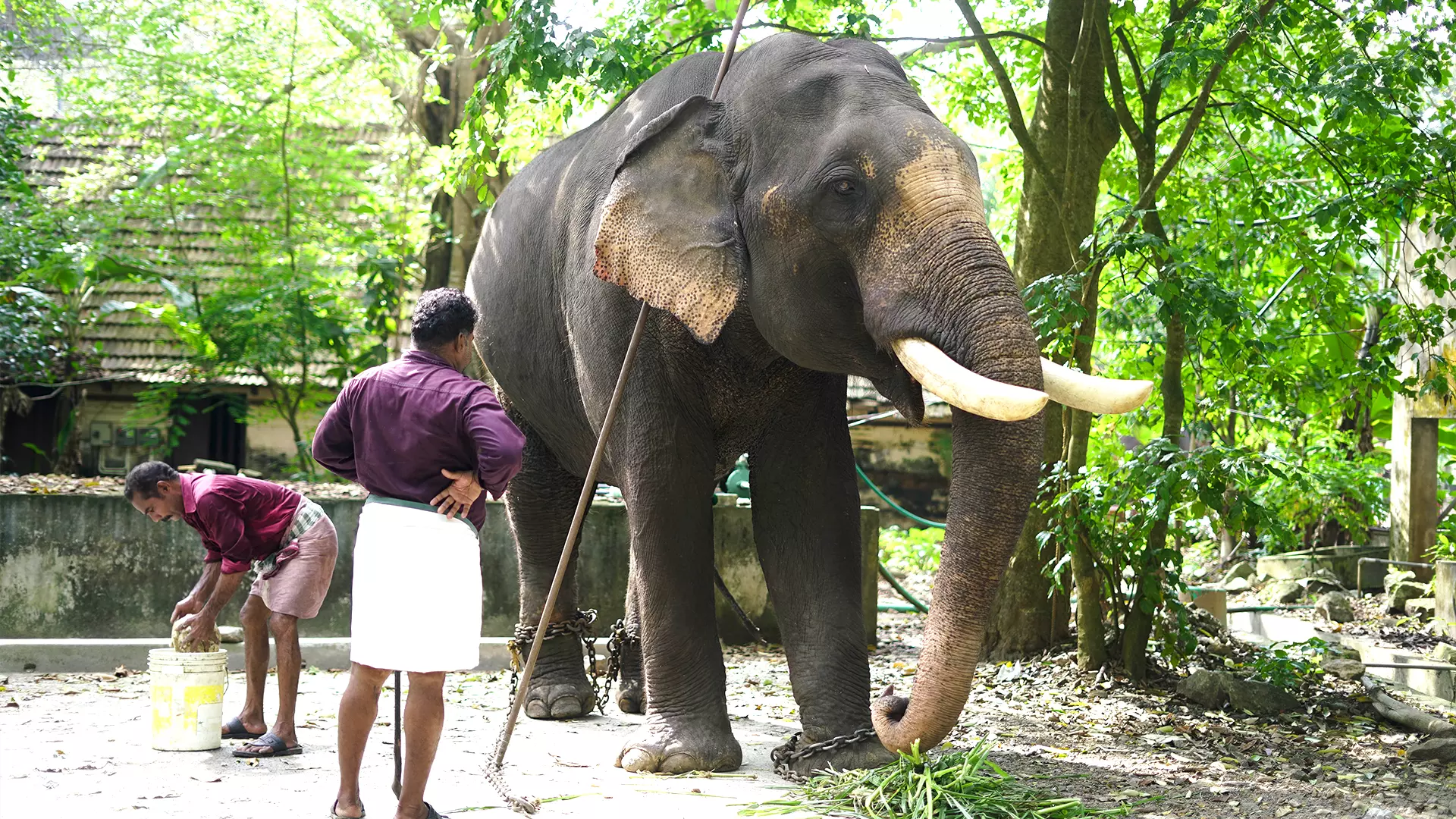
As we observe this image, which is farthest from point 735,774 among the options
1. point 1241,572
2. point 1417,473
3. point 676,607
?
point 1241,572

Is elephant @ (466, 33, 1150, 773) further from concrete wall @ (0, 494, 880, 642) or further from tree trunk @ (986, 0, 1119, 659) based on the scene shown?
concrete wall @ (0, 494, 880, 642)

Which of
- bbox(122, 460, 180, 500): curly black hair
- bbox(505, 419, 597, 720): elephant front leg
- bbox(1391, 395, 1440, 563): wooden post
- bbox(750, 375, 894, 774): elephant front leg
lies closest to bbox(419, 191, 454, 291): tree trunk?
bbox(505, 419, 597, 720): elephant front leg

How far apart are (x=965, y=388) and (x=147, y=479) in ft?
10.9

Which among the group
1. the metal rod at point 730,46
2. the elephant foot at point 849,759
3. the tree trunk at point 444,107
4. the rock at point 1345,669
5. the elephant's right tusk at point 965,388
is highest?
the tree trunk at point 444,107

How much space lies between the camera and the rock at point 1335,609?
10.5 m

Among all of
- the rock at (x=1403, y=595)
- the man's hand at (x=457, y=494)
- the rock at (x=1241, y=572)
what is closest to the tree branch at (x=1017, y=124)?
the man's hand at (x=457, y=494)

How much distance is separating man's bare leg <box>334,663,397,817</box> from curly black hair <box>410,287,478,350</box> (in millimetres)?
1025

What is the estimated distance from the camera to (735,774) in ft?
17.3

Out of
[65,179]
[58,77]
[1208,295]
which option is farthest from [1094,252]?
[65,179]

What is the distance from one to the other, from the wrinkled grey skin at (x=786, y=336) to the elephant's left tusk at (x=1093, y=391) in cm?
21

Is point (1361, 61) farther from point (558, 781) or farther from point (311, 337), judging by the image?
point (311, 337)

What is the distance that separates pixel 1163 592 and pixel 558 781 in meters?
3.44

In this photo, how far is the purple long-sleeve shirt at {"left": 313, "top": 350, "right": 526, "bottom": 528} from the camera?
4227 mm

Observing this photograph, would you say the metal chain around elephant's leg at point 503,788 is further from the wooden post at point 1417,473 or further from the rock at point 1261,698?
the wooden post at point 1417,473
